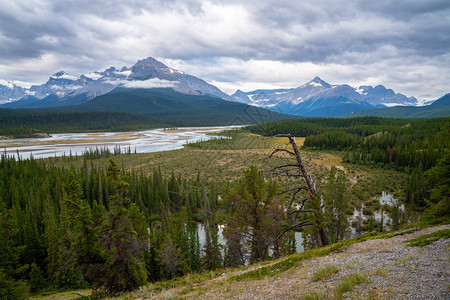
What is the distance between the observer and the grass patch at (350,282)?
6281 millimetres

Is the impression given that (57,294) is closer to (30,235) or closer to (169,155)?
(30,235)

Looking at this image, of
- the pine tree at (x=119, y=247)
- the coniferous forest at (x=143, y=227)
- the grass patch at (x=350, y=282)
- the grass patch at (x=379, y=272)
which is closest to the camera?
the grass patch at (x=350, y=282)

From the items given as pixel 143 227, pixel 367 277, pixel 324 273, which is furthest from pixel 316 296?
pixel 143 227

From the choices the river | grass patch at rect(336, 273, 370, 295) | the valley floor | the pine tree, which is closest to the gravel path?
the valley floor

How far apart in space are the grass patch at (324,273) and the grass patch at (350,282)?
853 millimetres

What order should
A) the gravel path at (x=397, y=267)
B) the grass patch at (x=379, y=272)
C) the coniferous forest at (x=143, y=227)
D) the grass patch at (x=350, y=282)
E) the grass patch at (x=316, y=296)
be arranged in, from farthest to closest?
1. the coniferous forest at (x=143, y=227)
2. the grass patch at (x=379, y=272)
3. the grass patch at (x=350, y=282)
4. the grass patch at (x=316, y=296)
5. the gravel path at (x=397, y=267)

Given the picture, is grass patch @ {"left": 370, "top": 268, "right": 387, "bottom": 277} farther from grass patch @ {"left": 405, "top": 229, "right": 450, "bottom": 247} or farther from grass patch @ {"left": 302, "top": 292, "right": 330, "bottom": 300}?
grass patch @ {"left": 405, "top": 229, "right": 450, "bottom": 247}

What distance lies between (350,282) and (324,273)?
4.92ft

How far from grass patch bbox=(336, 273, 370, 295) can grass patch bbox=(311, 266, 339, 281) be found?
853 mm

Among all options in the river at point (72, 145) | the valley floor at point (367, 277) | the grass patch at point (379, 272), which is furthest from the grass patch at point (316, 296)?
the river at point (72, 145)

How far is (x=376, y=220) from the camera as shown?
34.4 meters

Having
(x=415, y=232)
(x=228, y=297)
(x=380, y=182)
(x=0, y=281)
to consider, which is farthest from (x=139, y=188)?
(x=380, y=182)

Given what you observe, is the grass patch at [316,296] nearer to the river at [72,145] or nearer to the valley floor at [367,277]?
the valley floor at [367,277]

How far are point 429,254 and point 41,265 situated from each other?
37.3 meters
